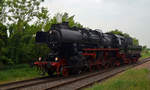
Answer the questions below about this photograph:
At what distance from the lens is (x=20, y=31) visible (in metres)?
14.4

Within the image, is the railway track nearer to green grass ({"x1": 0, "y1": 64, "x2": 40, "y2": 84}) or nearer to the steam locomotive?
the steam locomotive

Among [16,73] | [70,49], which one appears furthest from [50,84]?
[16,73]

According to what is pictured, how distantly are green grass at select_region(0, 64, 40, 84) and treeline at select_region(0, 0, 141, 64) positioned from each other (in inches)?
19.2

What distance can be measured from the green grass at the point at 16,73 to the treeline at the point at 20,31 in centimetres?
49

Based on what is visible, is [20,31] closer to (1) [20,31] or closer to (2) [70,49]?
(1) [20,31]

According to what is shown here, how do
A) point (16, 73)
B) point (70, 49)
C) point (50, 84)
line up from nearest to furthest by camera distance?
point (50, 84) → point (70, 49) → point (16, 73)

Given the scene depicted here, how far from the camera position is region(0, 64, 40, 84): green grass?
11408 millimetres

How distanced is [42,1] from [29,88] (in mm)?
10739

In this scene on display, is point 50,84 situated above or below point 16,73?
below

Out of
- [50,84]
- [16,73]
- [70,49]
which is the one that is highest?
[70,49]

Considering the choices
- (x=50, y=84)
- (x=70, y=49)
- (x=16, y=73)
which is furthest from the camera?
(x=16, y=73)

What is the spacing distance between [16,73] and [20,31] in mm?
3687

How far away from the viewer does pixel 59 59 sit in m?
11.4

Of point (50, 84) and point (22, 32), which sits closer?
point (50, 84)
